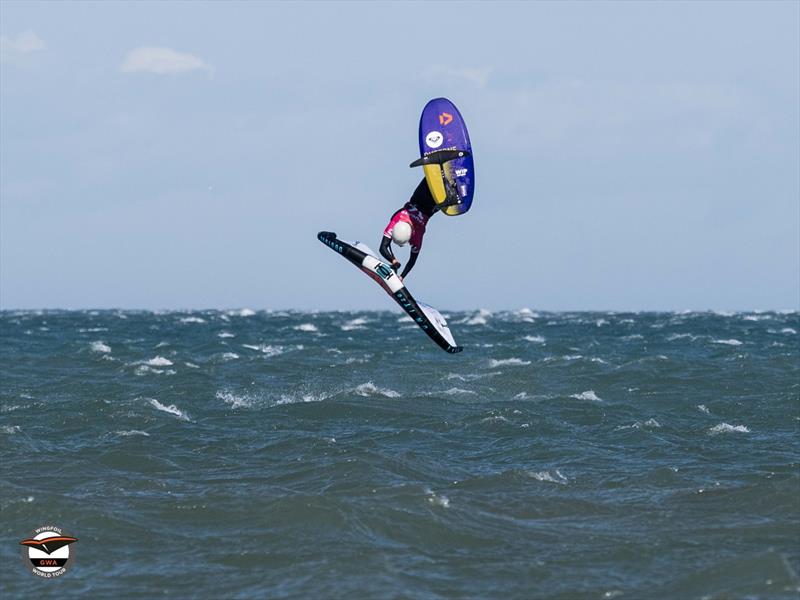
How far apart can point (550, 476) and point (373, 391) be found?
34.4 feet

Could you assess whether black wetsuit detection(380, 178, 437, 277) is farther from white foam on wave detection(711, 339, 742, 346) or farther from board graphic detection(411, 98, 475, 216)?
white foam on wave detection(711, 339, 742, 346)

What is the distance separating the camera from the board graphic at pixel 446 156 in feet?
45.0

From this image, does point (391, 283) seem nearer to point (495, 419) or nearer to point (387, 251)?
point (387, 251)

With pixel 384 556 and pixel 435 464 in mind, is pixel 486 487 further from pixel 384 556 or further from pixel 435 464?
pixel 384 556

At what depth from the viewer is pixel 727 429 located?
21750 mm

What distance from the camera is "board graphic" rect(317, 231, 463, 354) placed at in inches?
594

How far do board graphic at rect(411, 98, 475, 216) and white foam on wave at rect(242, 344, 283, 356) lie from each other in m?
26.3

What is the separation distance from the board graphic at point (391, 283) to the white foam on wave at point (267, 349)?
79.3ft

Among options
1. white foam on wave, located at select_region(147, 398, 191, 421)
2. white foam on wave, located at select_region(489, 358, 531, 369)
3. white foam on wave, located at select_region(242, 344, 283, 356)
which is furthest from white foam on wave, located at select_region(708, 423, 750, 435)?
white foam on wave, located at select_region(242, 344, 283, 356)

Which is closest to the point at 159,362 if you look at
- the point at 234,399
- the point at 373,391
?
the point at 234,399

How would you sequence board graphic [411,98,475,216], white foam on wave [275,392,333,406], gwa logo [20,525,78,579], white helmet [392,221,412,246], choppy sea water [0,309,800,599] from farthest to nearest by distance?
white foam on wave [275,392,333,406] < white helmet [392,221,412,246] < board graphic [411,98,475,216] < gwa logo [20,525,78,579] < choppy sea water [0,309,800,599]

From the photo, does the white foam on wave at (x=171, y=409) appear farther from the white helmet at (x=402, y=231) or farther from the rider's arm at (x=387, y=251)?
the white helmet at (x=402, y=231)

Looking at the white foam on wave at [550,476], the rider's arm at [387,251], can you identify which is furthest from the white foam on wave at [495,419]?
the rider's arm at [387,251]

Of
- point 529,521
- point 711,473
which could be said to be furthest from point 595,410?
point 529,521
